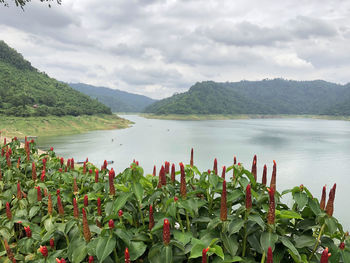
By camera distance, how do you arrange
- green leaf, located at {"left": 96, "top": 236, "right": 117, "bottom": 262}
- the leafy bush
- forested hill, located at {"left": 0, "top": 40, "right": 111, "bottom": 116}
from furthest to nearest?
forested hill, located at {"left": 0, "top": 40, "right": 111, "bottom": 116}, the leafy bush, green leaf, located at {"left": 96, "top": 236, "right": 117, "bottom": 262}

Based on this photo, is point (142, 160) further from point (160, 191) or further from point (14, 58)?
point (14, 58)

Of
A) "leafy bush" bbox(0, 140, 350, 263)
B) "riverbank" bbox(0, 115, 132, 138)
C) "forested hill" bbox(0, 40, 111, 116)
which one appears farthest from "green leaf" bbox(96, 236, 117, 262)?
"forested hill" bbox(0, 40, 111, 116)

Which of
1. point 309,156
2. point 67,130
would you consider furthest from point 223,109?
point 309,156

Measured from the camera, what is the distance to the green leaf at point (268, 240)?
→ 5.82ft

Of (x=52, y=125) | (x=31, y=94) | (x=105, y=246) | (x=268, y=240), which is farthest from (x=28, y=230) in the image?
(x=31, y=94)

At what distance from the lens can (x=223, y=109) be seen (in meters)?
158

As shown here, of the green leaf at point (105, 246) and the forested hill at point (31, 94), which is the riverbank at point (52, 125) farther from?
the green leaf at point (105, 246)

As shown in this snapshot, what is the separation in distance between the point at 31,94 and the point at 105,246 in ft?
288

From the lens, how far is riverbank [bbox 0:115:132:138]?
5038 cm

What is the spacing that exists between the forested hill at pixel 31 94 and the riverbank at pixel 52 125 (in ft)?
10.1

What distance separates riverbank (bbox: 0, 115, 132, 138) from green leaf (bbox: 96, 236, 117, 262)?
48.0m

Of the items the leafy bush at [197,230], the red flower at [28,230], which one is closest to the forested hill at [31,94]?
the red flower at [28,230]

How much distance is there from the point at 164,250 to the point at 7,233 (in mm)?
1874

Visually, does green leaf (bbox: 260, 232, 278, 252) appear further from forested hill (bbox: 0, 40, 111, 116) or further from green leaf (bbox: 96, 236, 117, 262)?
forested hill (bbox: 0, 40, 111, 116)
